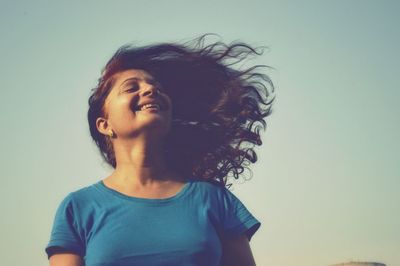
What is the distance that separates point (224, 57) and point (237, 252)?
9.44ft

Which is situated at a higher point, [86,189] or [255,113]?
[255,113]

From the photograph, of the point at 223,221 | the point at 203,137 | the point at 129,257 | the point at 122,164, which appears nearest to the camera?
the point at 129,257

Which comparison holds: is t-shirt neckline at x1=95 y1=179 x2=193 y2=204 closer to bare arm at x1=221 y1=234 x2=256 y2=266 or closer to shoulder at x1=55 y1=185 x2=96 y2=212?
shoulder at x1=55 y1=185 x2=96 y2=212

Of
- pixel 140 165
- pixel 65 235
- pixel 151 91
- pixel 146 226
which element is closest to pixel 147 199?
pixel 146 226

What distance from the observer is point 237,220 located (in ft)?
12.1

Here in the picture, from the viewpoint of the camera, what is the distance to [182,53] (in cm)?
571

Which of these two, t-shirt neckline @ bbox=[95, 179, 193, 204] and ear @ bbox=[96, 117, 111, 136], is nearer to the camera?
t-shirt neckline @ bbox=[95, 179, 193, 204]

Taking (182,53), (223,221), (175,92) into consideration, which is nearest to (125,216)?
(223,221)

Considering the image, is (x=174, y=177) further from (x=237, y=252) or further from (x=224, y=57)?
(x=224, y=57)

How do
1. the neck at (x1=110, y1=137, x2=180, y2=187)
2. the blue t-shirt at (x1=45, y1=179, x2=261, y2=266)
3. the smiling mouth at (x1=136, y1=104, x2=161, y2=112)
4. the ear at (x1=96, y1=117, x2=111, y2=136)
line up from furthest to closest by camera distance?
the ear at (x1=96, y1=117, x2=111, y2=136) < the smiling mouth at (x1=136, y1=104, x2=161, y2=112) < the neck at (x1=110, y1=137, x2=180, y2=187) < the blue t-shirt at (x1=45, y1=179, x2=261, y2=266)

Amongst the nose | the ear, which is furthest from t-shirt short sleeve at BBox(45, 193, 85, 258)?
the nose

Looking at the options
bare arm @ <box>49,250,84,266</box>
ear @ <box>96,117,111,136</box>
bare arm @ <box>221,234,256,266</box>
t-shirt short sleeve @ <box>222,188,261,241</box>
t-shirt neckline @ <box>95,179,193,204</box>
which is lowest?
bare arm @ <box>221,234,256,266</box>

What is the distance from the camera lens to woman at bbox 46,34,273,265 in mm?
3344

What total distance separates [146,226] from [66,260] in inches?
24.6
